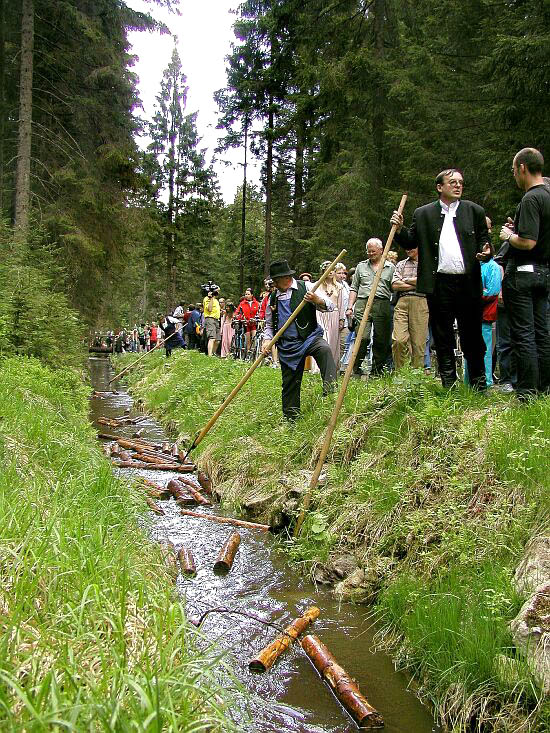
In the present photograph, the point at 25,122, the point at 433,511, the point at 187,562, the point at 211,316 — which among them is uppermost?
the point at 25,122

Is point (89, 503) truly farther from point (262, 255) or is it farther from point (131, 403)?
point (262, 255)

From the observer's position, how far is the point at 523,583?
3.40 meters

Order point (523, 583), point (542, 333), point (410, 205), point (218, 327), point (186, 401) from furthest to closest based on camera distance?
point (218, 327)
point (410, 205)
point (186, 401)
point (542, 333)
point (523, 583)

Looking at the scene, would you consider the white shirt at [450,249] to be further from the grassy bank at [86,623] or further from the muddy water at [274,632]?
the grassy bank at [86,623]

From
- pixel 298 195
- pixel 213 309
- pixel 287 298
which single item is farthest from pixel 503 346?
pixel 298 195

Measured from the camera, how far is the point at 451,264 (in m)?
5.70

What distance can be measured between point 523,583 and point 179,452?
257 inches

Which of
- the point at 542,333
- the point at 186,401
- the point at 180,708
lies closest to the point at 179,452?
the point at 186,401

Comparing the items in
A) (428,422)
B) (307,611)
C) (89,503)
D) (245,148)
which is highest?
(245,148)

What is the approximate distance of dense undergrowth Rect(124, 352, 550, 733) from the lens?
3199 mm

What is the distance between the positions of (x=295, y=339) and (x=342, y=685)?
4.69 meters

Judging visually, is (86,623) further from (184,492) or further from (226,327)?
(226,327)

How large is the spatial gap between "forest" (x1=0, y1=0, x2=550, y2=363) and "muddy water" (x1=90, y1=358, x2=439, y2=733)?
666 cm

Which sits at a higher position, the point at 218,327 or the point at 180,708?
the point at 218,327
